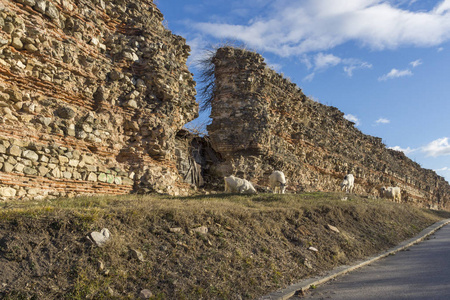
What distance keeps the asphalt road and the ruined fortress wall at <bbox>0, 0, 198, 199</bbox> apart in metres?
6.47

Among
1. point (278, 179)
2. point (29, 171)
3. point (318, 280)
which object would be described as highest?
point (278, 179)

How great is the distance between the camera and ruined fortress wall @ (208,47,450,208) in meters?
16.4

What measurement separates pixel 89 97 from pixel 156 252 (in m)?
6.45

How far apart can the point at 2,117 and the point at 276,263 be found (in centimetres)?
680

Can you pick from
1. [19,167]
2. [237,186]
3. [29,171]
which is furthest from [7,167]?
[237,186]

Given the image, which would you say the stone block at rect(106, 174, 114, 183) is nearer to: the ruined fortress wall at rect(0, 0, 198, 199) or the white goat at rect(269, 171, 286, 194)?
the ruined fortress wall at rect(0, 0, 198, 199)

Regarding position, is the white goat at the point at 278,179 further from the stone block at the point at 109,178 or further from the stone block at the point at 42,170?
the stone block at the point at 42,170

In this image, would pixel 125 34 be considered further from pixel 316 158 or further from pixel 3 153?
pixel 316 158

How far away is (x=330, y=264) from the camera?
734 centimetres

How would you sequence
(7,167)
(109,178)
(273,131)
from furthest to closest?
(273,131) → (109,178) → (7,167)

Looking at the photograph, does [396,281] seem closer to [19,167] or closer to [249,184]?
[249,184]

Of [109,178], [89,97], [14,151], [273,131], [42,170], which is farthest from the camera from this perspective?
[273,131]

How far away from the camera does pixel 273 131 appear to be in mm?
18406

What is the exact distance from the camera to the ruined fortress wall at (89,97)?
8102 mm
